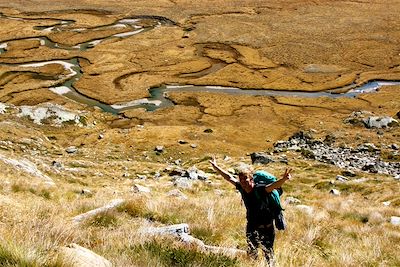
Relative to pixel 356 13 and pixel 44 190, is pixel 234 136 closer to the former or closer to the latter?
pixel 44 190

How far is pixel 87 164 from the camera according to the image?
119 feet

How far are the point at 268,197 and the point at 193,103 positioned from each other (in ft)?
205

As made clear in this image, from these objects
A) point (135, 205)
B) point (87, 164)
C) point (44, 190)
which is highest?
point (135, 205)

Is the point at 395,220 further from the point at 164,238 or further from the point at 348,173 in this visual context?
the point at 348,173

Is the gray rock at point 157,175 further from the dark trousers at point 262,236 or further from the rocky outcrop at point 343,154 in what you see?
the dark trousers at point 262,236

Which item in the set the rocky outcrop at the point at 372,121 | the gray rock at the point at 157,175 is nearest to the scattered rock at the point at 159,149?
the gray rock at the point at 157,175

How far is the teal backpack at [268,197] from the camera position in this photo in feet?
25.7

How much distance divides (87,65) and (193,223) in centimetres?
8452

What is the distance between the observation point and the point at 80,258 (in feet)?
19.2

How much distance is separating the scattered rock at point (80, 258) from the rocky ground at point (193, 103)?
340 mm

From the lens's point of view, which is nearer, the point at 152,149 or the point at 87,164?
the point at 87,164

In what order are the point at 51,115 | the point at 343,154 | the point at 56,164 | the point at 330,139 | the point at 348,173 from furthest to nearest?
the point at 51,115 < the point at 330,139 < the point at 343,154 < the point at 348,173 < the point at 56,164

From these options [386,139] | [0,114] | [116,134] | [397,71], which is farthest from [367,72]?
[0,114]

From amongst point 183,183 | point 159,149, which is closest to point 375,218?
point 183,183
